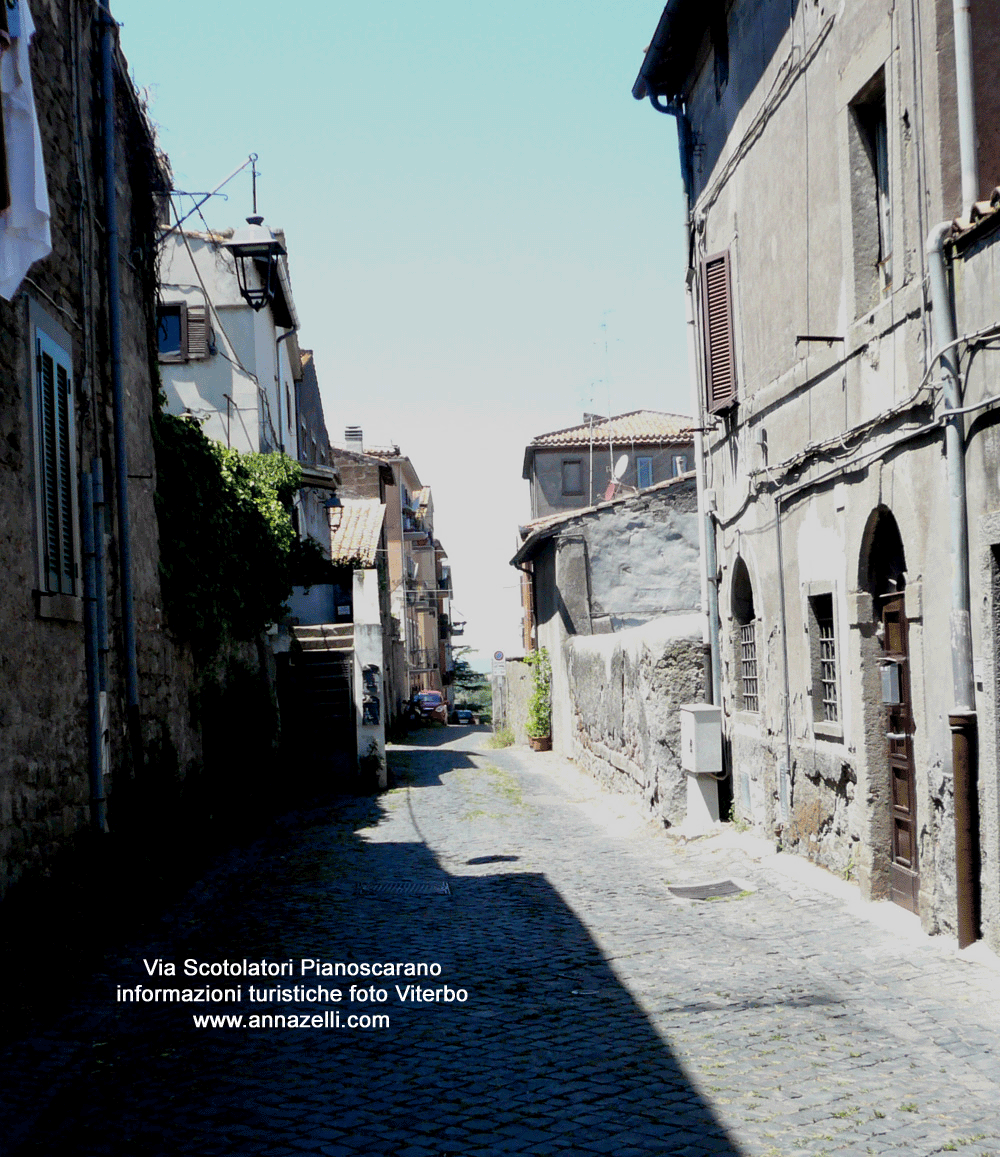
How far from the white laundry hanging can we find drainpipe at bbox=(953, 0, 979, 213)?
5.08m

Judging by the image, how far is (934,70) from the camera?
7.12 metres

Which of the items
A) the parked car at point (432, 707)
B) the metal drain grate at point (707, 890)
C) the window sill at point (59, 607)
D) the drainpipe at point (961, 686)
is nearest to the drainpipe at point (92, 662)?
the window sill at point (59, 607)

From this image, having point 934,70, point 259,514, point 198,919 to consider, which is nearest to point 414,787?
point 259,514

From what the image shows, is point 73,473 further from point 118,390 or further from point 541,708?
point 541,708

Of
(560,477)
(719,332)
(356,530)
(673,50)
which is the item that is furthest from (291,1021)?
(560,477)

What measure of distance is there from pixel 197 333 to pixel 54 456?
13.6m

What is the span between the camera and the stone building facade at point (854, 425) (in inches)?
266

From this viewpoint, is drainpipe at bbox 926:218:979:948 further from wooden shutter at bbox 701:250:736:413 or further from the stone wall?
the stone wall

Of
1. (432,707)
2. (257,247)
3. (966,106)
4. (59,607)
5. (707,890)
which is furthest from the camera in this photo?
(432,707)

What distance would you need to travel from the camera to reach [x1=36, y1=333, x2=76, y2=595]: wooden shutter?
26.1ft

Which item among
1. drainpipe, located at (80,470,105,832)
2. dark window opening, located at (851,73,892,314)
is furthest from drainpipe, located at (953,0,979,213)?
drainpipe, located at (80,470,105,832)

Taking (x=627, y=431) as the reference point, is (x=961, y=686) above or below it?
below

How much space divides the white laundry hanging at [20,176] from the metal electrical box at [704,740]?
7.74 meters

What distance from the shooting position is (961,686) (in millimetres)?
6711
